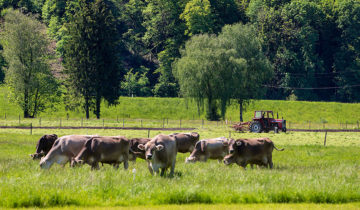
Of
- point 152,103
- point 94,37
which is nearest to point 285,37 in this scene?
point 152,103

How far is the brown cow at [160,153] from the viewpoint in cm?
1997

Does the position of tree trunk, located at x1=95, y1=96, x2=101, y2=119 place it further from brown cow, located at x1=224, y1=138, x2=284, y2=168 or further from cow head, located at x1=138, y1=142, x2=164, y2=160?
cow head, located at x1=138, y1=142, x2=164, y2=160

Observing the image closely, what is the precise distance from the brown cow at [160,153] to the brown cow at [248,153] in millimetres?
4509

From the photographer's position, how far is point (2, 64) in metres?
107

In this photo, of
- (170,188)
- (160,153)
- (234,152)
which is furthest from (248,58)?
(170,188)

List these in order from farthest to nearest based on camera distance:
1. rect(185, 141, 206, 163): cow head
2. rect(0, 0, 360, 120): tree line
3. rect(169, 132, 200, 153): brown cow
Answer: rect(0, 0, 360, 120): tree line < rect(169, 132, 200, 153): brown cow < rect(185, 141, 206, 163): cow head

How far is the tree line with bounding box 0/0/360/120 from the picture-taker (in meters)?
82.1

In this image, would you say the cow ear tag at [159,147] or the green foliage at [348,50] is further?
the green foliage at [348,50]

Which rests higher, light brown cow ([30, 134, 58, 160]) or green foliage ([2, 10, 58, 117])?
green foliage ([2, 10, 58, 117])

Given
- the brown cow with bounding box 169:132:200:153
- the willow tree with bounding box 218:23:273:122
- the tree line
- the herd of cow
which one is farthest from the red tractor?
the herd of cow

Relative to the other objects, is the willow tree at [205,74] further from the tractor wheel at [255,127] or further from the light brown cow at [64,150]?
the light brown cow at [64,150]

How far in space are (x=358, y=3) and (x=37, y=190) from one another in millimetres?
124771

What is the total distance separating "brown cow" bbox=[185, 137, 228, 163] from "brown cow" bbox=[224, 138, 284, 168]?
233cm

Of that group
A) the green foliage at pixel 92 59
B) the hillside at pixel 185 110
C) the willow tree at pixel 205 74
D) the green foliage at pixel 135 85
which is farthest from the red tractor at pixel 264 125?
the green foliage at pixel 135 85
